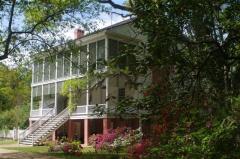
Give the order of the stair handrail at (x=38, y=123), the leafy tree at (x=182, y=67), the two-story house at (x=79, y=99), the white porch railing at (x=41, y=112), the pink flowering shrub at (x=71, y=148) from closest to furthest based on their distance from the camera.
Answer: the leafy tree at (x=182, y=67) < the pink flowering shrub at (x=71, y=148) < the two-story house at (x=79, y=99) < the stair handrail at (x=38, y=123) < the white porch railing at (x=41, y=112)

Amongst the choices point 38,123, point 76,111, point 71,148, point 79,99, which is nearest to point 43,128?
point 38,123

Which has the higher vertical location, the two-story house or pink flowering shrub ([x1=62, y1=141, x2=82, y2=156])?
the two-story house

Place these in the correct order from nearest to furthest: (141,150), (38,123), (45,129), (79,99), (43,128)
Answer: (141,150) → (45,129) → (79,99) → (43,128) → (38,123)

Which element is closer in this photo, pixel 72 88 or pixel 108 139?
pixel 108 139

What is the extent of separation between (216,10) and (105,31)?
26.1m

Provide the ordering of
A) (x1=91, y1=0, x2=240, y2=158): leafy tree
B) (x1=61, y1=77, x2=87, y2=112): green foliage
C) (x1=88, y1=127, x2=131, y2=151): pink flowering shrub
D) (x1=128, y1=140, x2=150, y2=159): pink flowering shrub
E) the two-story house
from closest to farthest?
(x1=91, y1=0, x2=240, y2=158): leafy tree < (x1=128, y1=140, x2=150, y2=159): pink flowering shrub < (x1=88, y1=127, x2=131, y2=151): pink flowering shrub < (x1=61, y1=77, x2=87, y2=112): green foliage < the two-story house

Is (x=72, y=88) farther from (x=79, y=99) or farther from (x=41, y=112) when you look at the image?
(x=41, y=112)

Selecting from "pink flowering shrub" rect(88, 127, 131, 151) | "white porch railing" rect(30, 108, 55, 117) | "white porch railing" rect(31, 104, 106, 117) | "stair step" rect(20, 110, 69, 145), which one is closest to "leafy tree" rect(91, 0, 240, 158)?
"pink flowering shrub" rect(88, 127, 131, 151)

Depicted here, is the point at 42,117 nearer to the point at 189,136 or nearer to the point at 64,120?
the point at 64,120

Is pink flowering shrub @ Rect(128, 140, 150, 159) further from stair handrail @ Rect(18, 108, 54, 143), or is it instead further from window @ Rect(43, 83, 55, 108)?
window @ Rect(43, 83, 55, 108)

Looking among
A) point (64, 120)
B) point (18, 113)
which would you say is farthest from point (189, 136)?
point (18, 113)

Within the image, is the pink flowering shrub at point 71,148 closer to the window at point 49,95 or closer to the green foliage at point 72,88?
the green foliage at point 72,88

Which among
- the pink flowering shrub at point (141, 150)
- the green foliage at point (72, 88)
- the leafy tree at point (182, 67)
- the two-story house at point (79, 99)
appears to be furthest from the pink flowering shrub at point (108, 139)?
the leafy tree at point (182, 67)

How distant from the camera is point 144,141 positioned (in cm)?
617
